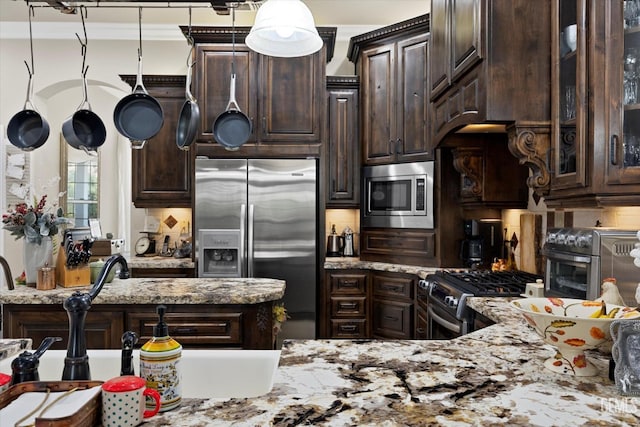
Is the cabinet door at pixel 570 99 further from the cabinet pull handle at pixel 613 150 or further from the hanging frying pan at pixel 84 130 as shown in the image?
the hanging frying pan at pixel 84 130

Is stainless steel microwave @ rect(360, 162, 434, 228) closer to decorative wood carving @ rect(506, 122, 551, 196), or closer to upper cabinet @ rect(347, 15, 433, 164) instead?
upper cabinet @ rect(347, 15, 433, 164)

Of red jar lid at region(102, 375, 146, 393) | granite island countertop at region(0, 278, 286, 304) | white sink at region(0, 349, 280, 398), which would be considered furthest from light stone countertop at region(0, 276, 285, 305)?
red jar lid at region(102, 375, 146, 393)

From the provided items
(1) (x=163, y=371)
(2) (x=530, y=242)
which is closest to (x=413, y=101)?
(2) (x=530, y=242)

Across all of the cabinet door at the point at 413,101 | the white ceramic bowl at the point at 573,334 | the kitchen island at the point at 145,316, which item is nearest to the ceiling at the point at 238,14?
the cabinet door at the point at 413,101

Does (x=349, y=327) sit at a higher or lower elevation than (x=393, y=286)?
lower

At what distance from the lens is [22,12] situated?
456 centimetres

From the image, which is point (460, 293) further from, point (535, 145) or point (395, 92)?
point (395, 92)

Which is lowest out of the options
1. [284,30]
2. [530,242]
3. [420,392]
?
[420,392]

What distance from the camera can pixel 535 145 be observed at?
7.04 ft

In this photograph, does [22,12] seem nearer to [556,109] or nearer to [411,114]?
[411,114]

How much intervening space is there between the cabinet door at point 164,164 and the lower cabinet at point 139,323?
2251mm

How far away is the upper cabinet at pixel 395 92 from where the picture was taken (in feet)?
12.7

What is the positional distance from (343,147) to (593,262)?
2.78 meters

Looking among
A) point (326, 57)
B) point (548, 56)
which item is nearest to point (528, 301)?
point (548, 56)
